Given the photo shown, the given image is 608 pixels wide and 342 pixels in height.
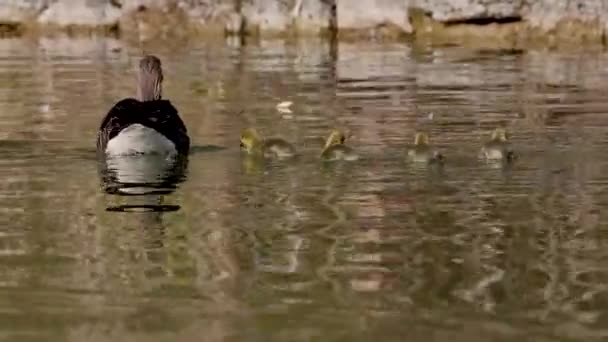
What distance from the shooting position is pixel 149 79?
1628cm

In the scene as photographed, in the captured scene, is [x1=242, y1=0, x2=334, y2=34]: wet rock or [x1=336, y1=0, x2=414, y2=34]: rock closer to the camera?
[x1=336, y1=0, x2=414, y2=34]: rock

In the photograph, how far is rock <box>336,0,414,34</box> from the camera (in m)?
40.1

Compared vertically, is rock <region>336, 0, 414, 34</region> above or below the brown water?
below

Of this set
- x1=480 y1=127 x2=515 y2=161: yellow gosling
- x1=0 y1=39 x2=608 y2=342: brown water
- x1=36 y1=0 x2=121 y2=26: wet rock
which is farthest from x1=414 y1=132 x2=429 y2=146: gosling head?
x1=36 y1=0 x2=121 y2=26: wet rock

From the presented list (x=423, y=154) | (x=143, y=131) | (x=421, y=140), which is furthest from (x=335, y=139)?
(x=143, y=131)

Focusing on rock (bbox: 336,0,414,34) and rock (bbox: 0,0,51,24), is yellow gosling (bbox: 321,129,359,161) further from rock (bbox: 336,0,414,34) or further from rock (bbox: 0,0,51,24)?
rock (bbox: 0,0,51,24)

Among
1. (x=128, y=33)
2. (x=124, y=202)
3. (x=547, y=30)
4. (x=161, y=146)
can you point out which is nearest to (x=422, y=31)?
(x=547, y=30)

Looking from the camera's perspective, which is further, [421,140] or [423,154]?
[421,140]

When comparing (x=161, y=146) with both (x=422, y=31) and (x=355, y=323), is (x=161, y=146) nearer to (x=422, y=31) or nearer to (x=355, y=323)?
(x=355, y=323)

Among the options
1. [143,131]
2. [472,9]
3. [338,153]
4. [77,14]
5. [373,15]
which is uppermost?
[143,131]

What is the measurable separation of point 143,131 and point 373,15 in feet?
87.2

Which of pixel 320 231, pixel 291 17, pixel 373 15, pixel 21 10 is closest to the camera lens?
pixel 320 231

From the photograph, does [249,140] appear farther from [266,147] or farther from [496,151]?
[496,151]

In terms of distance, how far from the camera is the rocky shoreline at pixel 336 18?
38219mm
